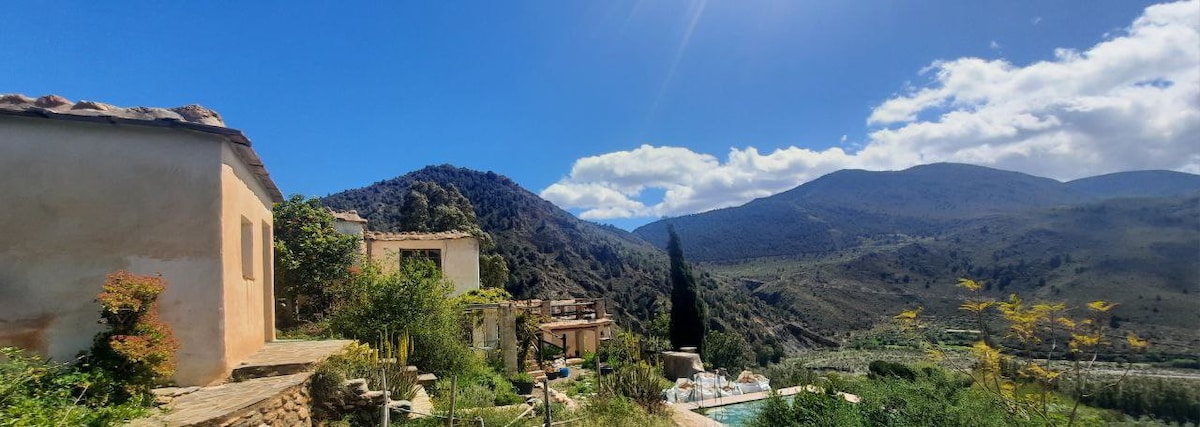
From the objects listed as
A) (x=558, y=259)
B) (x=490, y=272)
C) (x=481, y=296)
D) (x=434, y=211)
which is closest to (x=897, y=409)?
(x=481, y=296)

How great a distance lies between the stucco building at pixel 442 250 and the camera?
1920cm

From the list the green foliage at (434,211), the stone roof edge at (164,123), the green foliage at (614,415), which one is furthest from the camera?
the green foliage at (434,211)

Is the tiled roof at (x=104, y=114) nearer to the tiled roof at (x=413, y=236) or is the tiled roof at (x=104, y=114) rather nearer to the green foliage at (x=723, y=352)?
the tiled roof at (x=413, y=236)

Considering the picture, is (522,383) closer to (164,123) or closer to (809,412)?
(809,412)

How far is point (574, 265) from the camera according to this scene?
173 ft

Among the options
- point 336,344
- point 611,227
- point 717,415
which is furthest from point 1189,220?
point 611,227

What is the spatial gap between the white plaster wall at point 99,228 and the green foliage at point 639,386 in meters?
6.62

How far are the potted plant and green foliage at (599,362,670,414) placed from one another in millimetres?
2660

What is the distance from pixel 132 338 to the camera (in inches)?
216

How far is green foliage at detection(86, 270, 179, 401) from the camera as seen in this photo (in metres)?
5.38

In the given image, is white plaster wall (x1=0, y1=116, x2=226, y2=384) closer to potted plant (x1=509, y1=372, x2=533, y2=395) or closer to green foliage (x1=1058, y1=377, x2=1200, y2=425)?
potted plant (x1=509, y1=372, x2=533, y2=395)

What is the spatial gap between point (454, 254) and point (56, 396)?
15.2 m

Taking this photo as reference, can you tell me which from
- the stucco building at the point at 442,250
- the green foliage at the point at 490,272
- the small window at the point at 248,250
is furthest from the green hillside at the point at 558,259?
the small window at the point at 248,250

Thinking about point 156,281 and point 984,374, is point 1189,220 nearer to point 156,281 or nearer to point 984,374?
point 984,374
